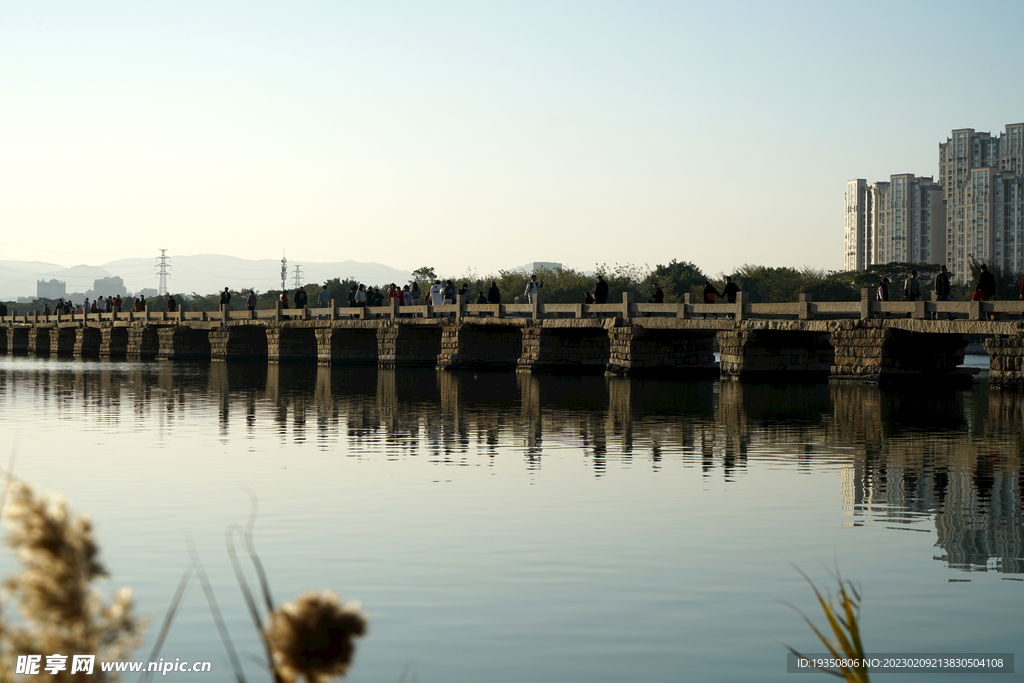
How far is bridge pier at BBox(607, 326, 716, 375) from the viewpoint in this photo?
34750 mm

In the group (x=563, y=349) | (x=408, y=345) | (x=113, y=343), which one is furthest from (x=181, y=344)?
(x=563, y=349)

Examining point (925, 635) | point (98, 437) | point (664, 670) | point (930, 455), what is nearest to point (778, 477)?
point (930, 455)

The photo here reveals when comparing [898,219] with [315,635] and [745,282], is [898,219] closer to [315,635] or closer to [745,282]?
[745,282]

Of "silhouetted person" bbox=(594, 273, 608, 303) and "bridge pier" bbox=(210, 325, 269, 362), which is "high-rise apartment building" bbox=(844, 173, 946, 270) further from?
"silhouetted person" bbox=(594, 273, 608, 303)

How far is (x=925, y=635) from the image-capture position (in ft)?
21.6

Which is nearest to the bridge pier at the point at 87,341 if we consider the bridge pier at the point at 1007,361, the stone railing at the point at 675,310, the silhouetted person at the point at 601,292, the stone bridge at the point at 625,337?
the stone bridge at the point at 625,337

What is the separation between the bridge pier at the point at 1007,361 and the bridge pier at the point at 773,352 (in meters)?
5.46

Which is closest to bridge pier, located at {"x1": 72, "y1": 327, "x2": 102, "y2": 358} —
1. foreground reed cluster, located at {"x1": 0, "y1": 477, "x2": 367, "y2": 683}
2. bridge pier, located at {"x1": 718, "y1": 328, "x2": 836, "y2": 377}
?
bridge pier, located at {"x1": 718, "y1": 328, "x2": 836, "y2": 377}

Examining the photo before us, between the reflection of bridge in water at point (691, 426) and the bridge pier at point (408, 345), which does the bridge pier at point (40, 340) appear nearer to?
the bridge pier at point (408, 345)

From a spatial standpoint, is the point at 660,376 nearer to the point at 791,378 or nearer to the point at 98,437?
the point at 791,378

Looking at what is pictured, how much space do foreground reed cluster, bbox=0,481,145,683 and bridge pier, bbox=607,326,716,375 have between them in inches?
1295

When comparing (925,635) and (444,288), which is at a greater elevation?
(444,288)

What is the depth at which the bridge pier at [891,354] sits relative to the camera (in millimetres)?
28625

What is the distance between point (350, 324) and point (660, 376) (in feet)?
50.4
